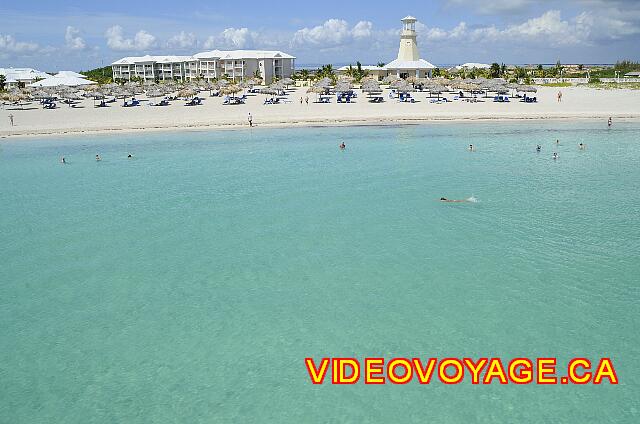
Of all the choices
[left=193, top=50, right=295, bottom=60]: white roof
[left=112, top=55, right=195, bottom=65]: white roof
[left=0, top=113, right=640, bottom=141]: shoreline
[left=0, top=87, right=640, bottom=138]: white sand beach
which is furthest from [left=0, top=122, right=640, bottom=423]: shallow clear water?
[left=112, top=55, right=195, bottom=65]: white roof

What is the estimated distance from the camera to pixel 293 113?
127 feet

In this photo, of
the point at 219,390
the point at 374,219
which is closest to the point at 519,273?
the point at 374,219

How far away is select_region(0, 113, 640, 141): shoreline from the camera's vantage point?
1271 inches

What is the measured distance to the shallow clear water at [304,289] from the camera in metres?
7.24

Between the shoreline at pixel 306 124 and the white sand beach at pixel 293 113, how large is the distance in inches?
2.6

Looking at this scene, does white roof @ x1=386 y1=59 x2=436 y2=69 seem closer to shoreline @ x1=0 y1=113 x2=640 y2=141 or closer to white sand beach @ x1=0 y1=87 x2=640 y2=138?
white sand beach @ x1=0 y1=87 x2=640 y2=138

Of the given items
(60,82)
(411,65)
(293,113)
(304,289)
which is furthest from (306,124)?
(411,65)

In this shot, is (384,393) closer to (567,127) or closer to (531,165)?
(531,165)

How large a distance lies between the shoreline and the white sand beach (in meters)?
0.06

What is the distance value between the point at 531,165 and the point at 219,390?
18281 mm

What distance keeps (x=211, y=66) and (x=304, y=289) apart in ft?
243

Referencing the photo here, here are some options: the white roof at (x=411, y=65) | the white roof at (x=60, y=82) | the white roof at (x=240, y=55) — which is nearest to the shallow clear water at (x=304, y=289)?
the white roof at (x=60, y=82)

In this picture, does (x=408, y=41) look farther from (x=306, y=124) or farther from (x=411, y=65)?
(x=306, y=124)

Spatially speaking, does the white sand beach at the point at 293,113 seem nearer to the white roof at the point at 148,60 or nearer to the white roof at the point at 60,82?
the white roof at the point at 60,82
